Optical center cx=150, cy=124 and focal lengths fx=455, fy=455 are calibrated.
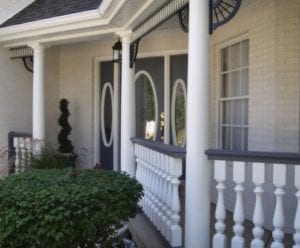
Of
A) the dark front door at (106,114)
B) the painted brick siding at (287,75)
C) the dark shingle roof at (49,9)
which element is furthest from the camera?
the dark front door at (106,114)

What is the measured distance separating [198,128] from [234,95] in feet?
8.90

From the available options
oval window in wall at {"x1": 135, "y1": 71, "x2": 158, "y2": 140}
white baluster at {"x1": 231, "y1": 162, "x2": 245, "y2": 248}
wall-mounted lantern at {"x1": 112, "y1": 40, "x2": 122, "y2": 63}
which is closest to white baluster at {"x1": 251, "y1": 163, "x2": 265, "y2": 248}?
white baluster at {"x1": 231, "y1": 162, "x2": 245, "y2": 248}

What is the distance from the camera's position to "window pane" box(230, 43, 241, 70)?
627 centimetres

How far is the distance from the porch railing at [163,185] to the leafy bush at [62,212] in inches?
19.6

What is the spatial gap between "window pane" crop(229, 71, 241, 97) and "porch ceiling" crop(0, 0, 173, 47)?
5.09ft

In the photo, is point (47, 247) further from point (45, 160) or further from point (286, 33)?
point (45, 160)

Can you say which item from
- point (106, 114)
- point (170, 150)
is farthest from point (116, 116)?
point (170, 150)

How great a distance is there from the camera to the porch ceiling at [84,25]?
5.70 meters

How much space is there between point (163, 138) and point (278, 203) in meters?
4.91

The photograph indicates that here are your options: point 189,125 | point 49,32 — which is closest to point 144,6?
point 189,125

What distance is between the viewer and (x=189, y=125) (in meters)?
3.87

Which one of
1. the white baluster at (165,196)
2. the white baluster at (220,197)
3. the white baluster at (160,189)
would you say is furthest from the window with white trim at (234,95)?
the white baluster at (220,197)

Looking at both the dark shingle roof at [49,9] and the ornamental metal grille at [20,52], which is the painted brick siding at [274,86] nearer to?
the dark shingle roof at [49,9]

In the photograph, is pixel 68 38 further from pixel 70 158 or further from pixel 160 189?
pixel 160 189
